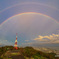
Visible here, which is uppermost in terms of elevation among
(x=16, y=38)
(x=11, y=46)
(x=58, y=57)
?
(x=16, y=38)

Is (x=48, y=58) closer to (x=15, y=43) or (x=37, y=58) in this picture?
(x=37, y=58)

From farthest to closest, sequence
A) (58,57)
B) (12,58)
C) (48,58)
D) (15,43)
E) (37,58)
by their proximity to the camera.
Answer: (15,43), (58,57), (48,58), (37,58), (12,58)

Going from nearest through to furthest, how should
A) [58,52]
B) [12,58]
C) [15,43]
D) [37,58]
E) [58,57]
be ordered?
[12,58] < [37,58] < [58,57] < [58,52] < [15,43]

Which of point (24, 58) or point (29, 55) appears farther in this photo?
point (29, 55)

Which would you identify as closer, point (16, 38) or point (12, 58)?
point (12, 58)

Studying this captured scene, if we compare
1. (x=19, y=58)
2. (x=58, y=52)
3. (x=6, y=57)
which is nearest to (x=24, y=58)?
(x=19, y=58)

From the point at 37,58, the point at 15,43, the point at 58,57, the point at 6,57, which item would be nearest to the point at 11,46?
the point at 15,43

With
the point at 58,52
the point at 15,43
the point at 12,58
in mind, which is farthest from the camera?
the point at 15,43

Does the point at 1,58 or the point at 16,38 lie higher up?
the point at 16,38

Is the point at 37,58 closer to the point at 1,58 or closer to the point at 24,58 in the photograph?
the point at 24,58
